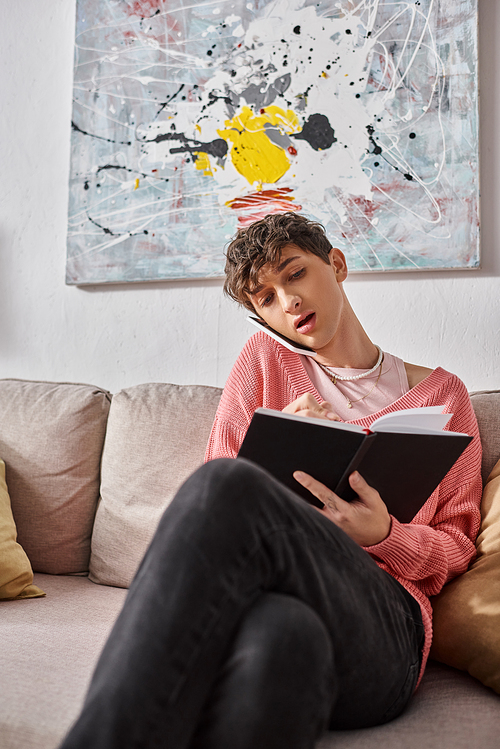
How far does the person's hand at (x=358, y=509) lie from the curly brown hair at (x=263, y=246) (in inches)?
19.2

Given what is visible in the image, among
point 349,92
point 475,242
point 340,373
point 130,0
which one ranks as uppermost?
point 130,0

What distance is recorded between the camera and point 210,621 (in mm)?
606

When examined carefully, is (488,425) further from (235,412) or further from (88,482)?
(88,482)

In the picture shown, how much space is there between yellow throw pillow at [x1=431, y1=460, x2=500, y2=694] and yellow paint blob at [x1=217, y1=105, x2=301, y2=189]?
3.50ft

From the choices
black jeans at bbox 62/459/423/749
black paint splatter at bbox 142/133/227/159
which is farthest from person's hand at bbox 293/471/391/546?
black paint splatter at bbox 142/133/227/159

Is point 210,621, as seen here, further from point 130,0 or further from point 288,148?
point 130,0

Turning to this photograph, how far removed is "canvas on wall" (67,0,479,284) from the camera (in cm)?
151

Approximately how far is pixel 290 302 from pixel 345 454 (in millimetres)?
431

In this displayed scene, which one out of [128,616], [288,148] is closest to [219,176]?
[288,148]

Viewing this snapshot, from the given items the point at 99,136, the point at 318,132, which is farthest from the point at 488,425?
the point at 99,136

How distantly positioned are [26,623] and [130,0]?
179 centimetres

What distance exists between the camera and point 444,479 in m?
1.15

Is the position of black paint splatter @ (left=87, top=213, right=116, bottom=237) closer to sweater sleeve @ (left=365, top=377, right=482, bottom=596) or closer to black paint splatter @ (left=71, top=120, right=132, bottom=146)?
black paint splatter @ (left=71, top=120, right=132, bottom=146)

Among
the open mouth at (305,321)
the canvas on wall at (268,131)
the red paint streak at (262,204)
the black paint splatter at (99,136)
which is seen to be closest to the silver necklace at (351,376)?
the open mouth at (305,321)
